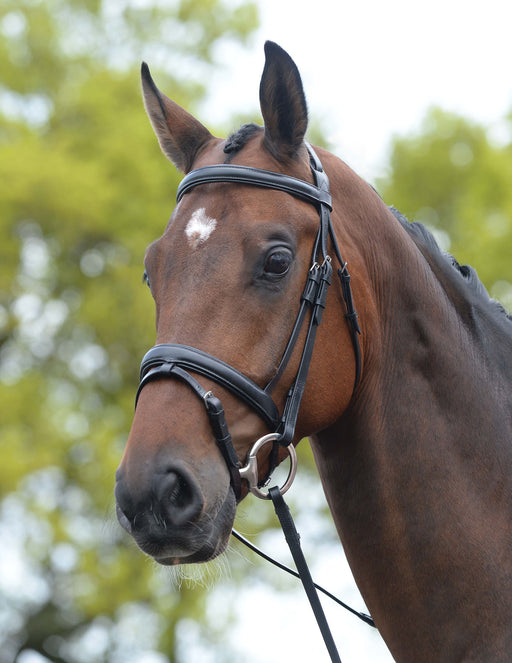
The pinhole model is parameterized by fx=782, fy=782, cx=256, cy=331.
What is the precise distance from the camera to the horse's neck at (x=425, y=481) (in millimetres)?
2838

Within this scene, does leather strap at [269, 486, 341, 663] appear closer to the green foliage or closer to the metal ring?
the metal ring

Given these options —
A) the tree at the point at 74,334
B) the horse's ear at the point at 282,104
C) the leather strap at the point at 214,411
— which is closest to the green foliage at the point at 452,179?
the tree at the point at 74,334

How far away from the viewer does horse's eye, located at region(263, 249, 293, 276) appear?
2785 millimetres

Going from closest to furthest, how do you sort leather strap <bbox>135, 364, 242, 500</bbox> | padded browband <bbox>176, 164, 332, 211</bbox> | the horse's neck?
1. leather strap <bbox>135, 364, 242, 500</bbox>
2. the horse's neck
3. padded browband <bbox>176, 164, 332, 211</bbox>

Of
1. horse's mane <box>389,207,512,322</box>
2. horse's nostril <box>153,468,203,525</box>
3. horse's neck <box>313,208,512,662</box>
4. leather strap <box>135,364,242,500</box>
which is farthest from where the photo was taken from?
horse's mane <box>389,207,512,322</box>

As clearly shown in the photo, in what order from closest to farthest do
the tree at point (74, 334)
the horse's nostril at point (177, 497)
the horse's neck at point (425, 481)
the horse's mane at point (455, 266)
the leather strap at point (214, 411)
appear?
1. the horse's nostril at point (177, 497)
2. the leather strap at point (214, 411)
3. the horse's neck at point (425, 481)
4. the horse's mane at point (455, 266)
5. the tree at point (74, 334)

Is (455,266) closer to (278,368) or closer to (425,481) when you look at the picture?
(425,481)

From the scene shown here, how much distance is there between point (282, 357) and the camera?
278cm

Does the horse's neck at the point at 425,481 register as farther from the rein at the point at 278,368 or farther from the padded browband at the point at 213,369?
the padded browband at the point at 213,369

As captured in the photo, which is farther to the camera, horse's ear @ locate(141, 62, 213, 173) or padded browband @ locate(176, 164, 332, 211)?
horse's ear @ locate(141, 62, 213, 173)

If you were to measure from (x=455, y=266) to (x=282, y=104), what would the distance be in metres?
1.09

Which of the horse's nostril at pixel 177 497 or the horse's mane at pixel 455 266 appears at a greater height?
the horse's mane at pixel 455 266

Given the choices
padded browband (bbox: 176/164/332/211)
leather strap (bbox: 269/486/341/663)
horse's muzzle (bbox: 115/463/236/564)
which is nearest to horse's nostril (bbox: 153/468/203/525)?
horse's muzzle (bbox: 115/463/236/564)

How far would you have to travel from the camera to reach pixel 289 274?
111 inches
